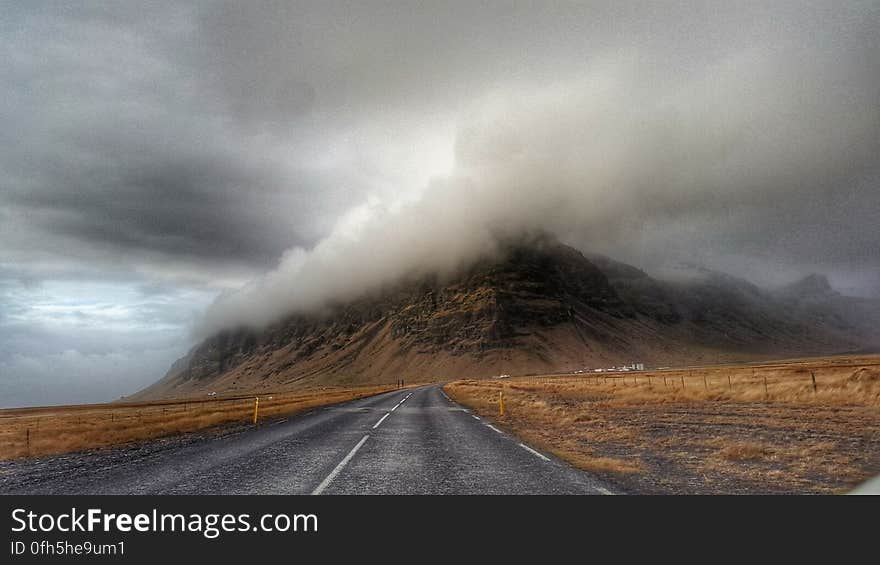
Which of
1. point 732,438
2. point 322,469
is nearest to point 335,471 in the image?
point 322,469

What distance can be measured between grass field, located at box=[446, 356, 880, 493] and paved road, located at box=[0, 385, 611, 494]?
1.46m

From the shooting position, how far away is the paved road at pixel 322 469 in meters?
8.73

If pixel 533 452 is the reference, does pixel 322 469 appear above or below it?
above

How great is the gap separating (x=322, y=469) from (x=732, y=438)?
43.0 ft

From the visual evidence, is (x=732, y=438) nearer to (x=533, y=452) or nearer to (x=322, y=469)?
(x=533, y=452)

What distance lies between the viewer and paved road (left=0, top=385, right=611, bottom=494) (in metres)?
8.73

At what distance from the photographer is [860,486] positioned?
29.9 feet

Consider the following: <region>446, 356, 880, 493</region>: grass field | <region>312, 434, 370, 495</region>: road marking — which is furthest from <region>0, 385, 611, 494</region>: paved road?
<region>446, 356, 880, 493</region>: grass field

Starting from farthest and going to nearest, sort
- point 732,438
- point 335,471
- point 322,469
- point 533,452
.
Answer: point 732,438, point 533,452, point 322,469, point 335,471

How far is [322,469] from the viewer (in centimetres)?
1074

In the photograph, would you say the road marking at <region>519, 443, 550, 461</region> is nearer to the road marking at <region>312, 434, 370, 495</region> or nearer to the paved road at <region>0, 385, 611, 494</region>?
the paved road at <region>0, 385, 611, 494</region>

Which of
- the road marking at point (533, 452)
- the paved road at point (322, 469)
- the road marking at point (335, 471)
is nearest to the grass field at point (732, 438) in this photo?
the road marking at point (533, 452)
